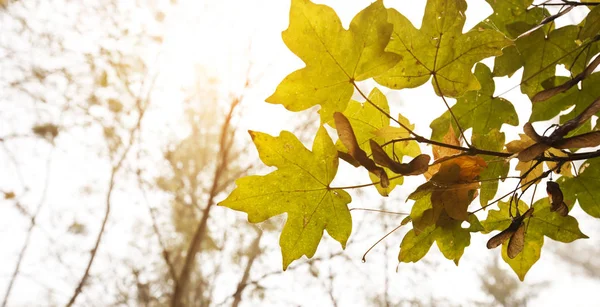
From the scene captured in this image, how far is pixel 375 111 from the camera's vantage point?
50 cm

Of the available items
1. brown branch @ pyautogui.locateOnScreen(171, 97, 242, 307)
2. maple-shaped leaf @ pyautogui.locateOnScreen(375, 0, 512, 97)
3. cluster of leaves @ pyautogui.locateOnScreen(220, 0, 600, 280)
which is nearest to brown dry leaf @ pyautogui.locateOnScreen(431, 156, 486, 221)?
cluster of leaves @ pyautogui.locateOnScreen(220, 0, 600, 280)

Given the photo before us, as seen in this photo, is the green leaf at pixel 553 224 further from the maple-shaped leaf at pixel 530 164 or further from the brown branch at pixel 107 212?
the brown branch at pixel 107 212

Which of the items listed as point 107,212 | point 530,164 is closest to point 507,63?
point 530,164

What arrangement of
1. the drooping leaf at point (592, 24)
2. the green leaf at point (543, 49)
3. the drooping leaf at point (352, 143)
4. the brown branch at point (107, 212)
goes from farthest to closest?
1. the brown branch at point (107, 212)
2. the green leaf at point (543, 49)
3. the drooping leaf at point (592, 24)
4. the drooping leaf at point (352, 143)

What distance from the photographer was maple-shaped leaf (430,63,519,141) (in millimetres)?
604

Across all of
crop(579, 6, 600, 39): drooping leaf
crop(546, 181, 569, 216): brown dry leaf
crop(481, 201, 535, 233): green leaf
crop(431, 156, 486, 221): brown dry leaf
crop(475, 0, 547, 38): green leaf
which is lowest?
crop(546, 181, 569, 216): brown dry leaf

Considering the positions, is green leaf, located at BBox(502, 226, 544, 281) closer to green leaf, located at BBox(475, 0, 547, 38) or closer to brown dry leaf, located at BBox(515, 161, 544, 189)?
brown dry leaf, located at BBox(515, 161, 544, 189)

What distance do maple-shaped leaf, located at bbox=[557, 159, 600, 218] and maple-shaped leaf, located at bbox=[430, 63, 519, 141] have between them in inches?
5.0

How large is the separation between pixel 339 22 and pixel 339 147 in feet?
0.50

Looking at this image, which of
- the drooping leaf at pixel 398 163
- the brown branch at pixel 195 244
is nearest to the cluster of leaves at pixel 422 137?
the drooping leaf at pixel 398 163

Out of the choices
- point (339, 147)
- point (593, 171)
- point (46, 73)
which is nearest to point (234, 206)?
point (339, 147)

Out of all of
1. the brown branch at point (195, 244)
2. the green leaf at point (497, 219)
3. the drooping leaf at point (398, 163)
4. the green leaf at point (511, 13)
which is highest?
the brown branch at point (195, 244)

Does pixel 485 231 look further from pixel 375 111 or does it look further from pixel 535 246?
pixel 375 111

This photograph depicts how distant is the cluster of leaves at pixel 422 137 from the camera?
1.34ft
